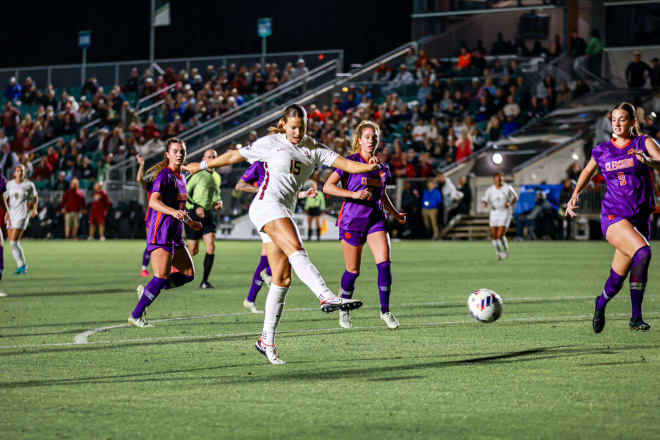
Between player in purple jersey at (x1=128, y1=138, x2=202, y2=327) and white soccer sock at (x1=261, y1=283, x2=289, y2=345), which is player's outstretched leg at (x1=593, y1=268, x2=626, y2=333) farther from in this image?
player in purple jersey at (x1=128, y1=138, x2=202, y2=327)

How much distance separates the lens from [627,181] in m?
10.2

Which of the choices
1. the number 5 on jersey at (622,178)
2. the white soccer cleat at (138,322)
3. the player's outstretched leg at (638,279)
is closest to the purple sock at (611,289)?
the player's outstretched leg at (638,279)

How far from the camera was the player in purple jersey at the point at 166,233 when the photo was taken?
1133cm

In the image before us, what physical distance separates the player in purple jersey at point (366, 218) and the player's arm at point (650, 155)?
8.42 ft

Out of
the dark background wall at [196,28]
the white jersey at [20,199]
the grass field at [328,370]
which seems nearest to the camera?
the grass field at [328,370]

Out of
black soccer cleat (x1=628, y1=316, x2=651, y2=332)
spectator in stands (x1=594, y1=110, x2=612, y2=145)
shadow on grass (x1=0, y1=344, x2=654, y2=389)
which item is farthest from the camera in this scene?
spectator in stands (x1=594, y1=110, x2=612, y2=145)

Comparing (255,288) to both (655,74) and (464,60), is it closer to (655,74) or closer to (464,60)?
(655,74)

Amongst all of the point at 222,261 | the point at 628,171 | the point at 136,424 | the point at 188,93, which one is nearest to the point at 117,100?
the point at 188,93

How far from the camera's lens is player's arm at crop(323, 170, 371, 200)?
9.19m

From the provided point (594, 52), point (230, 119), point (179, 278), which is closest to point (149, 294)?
point (179, 278)

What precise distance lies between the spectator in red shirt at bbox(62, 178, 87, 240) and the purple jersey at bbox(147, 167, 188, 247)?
25840 millimetres

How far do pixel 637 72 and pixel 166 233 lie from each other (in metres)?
29.4

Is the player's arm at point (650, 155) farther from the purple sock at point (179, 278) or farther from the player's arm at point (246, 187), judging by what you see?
the purple sock at point (179, 278)

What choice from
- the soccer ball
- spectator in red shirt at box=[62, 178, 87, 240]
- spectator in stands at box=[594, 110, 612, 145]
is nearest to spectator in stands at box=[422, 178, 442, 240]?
spectator in stands at box=[594, 110, 612, 145]
